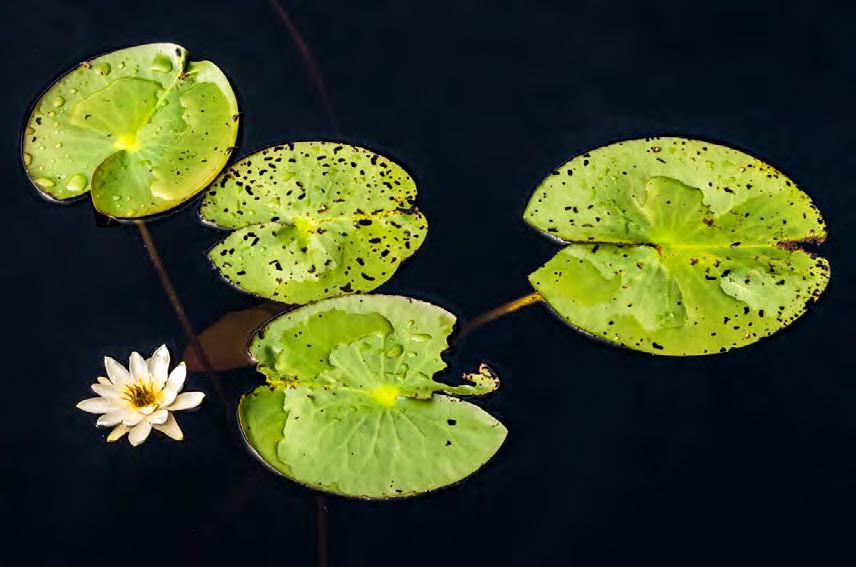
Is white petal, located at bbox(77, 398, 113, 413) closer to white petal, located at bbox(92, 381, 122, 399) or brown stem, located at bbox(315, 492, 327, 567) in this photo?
white petal, located at bbox(92, 381, 122, 399)

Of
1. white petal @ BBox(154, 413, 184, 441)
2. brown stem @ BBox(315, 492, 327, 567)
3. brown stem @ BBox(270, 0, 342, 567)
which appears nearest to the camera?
brown stem @ BBox(315, 492, 327, 567)

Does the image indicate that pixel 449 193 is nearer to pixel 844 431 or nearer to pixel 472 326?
pixel 472 326

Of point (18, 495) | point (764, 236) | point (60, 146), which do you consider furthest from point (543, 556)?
point (60, 146)

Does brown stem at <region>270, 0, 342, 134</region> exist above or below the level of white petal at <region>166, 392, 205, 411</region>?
above

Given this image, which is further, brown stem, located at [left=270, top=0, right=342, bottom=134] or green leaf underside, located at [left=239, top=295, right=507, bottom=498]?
brown stem, located at [left=270, top=0, right=342, bottom=134]

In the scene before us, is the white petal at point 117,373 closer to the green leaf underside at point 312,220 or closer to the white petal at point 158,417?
the white petal at point 158,417

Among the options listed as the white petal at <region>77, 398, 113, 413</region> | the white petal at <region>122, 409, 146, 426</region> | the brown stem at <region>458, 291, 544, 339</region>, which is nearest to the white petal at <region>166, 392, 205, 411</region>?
the white petal at <region>122, 409, 146, 426</region>

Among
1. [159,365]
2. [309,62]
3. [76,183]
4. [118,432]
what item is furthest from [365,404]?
[309,62]
